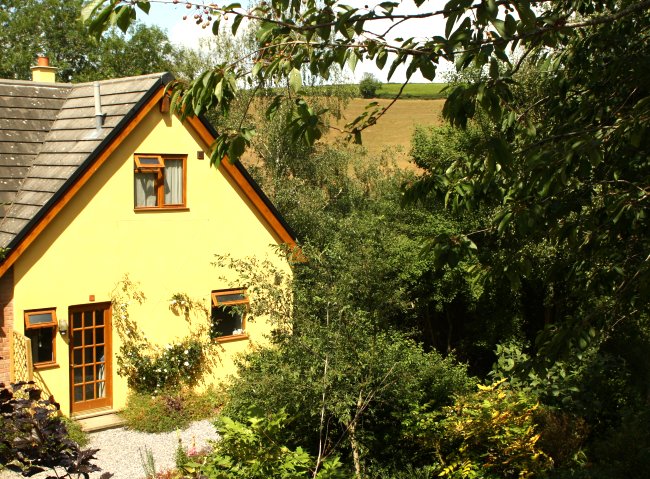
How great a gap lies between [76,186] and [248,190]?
3.61 metres

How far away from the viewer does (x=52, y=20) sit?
133 ft

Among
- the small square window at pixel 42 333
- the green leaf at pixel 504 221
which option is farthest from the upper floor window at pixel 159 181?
the green leaf at pixel 504 221

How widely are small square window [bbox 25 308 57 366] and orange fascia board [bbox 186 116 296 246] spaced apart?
173 inches

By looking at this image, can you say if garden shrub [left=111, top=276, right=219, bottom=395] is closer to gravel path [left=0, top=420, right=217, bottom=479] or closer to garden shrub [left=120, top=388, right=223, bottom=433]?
garden shrub [left=120, top=388, right=223, bottom=433]

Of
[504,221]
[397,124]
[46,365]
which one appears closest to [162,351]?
[46,365]

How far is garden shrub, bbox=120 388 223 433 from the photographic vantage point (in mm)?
12789

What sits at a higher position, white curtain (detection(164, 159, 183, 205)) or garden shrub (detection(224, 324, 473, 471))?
white curtain (detection(164, 159, 183, 205))

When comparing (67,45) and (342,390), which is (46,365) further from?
(67,45)

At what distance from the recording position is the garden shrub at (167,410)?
42.0 feet

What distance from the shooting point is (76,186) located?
12844mm

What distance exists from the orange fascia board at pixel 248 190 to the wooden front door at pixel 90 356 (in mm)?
3655

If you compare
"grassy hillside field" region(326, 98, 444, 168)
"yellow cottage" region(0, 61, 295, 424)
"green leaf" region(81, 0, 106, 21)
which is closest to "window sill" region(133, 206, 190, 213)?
"yellow cottage" region(0, 61, 295, 424)

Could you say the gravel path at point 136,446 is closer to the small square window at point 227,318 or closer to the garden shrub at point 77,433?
the garden shrub at point 77,433

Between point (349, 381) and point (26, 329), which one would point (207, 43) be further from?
point (349, 381)
